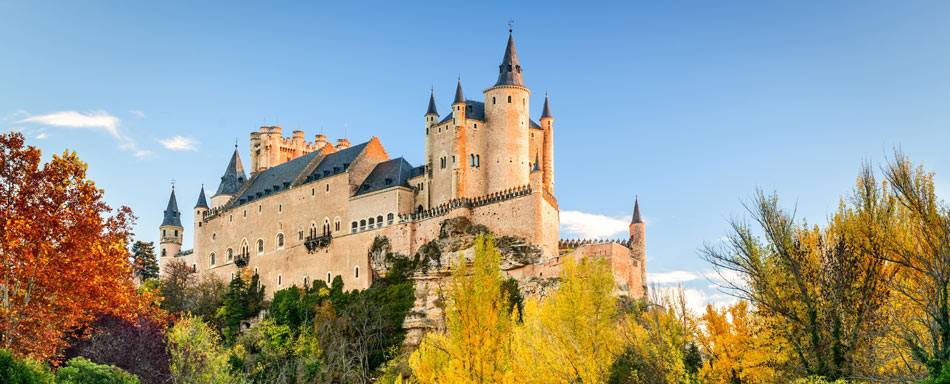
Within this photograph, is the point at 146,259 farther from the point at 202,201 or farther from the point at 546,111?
the point at 546,111

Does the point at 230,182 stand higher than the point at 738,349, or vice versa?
the point at 230,182

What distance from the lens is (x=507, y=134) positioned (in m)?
65.7

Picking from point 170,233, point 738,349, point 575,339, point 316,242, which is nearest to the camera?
point 575,339

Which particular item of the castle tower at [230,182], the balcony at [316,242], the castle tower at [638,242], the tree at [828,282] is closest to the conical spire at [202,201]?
the castle tower at [230,182]

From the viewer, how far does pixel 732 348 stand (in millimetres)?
37438

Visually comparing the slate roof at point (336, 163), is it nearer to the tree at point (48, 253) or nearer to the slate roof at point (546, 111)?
the slate roof at point (546, 111)

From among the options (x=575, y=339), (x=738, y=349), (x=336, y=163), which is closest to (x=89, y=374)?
(x=575, y=339)

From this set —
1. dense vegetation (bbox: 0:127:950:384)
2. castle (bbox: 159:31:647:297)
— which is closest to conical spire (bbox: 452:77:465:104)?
castle (bbox: 159:31:647:297)

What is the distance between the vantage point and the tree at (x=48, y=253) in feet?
88.0

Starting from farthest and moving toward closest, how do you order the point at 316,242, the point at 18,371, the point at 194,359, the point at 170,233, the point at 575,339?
the point at 170,233 < the point at 316,242 < the point at 194,359 < the point at 575,339 < the point at 18,371

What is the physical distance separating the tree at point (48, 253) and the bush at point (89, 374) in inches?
128

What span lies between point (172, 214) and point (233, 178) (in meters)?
13.6

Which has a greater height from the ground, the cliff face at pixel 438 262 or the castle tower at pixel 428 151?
the castle tower at pixel 428 151

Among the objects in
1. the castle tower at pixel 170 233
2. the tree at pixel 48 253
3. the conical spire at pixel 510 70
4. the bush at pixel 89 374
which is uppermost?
the conical spire at pixel 510 70
